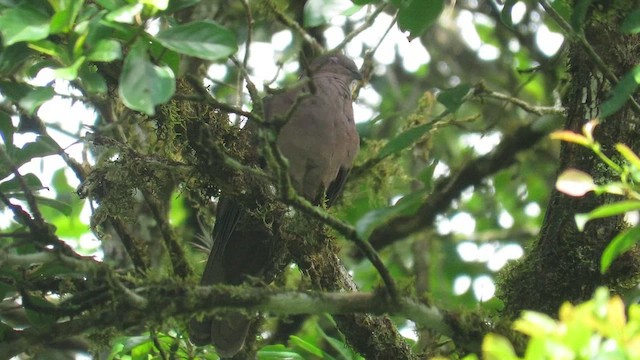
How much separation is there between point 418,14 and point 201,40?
767 millimetres

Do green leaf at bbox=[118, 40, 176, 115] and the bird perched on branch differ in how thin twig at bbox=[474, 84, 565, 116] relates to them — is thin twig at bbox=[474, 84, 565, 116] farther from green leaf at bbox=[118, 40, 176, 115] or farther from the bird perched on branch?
green leaf at bbox=[118, 40, 176, 115]

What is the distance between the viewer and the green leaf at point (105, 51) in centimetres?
203

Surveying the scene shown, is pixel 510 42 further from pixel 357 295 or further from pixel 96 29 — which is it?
pixel 96 29

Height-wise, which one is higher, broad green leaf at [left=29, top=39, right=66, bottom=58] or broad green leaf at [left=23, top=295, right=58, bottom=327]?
broad green leaf at [left=29, top=39, right=66, bottom=58]

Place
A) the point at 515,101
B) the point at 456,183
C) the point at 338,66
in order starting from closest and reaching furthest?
the point at 515,101, the point at 338,66, the point at 456,183

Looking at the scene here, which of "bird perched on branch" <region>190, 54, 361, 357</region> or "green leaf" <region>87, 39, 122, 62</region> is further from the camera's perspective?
"bird perched on branch" <region>190, 54, 361, 357</region>

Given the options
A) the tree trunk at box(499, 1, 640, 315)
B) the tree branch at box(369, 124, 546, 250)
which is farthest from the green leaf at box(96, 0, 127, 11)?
the tree branch at box(369, 124, 546, 250)

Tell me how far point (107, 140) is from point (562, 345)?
2199mm

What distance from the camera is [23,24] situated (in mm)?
2051

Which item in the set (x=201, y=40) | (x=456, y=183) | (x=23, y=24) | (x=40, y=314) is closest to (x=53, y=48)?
(x=23, y=24)

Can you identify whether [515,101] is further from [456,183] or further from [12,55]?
[12,55]

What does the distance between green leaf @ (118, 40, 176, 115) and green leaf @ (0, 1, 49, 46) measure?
199 mm

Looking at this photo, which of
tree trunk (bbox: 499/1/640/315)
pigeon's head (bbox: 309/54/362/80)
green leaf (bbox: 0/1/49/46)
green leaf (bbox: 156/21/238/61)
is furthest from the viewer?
pigeon's head (bbox: 309/54/362/80)

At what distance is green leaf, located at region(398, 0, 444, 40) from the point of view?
2.62 meters
